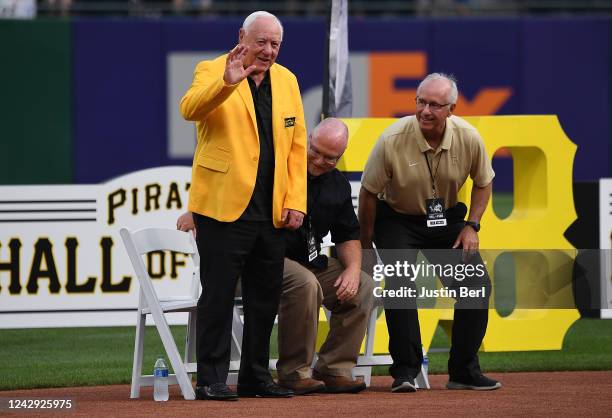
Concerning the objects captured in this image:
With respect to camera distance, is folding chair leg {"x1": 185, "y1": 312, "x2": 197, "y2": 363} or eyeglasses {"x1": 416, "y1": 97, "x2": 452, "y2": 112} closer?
eyeglasses {"x1": 416, "y1": 97, "x2": 452, "y2": 112}

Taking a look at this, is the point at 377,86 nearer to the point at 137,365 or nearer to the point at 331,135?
the point at 331,135

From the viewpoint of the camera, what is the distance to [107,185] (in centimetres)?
1017

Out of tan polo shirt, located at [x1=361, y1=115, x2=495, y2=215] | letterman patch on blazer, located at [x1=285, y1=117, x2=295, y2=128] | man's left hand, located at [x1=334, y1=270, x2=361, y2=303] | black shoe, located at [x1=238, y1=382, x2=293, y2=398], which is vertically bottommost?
black shoe, located at [x1=238, y1=382, x2=293, y2=398]

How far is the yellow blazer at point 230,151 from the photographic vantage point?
6.41 meters

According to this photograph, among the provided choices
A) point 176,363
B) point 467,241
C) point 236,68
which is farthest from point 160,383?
point 467,241

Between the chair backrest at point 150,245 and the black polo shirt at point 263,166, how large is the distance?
0.76m

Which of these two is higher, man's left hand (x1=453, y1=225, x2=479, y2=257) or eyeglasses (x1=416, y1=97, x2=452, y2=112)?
eyeglasses (x1=416, y1=97, x2=452, y2=112)

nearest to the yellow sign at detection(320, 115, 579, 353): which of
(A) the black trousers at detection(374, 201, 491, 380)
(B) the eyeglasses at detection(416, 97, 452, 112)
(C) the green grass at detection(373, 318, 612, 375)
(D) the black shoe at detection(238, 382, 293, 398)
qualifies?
(C) the green grass at detection(373, 318, 612, 375)

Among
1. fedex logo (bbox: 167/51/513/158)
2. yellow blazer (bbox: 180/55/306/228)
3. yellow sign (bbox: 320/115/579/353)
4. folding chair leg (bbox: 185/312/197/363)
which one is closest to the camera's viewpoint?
yellow blazer (bbox: 180/55/306/228)

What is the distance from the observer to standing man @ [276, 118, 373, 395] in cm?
683

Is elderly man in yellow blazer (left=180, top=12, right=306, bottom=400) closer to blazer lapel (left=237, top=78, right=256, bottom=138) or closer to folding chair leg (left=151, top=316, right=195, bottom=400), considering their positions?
blazer lapel (left=237, top=78, right=256, bottom=138)

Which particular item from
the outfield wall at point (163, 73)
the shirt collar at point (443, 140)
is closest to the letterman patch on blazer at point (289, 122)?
the shirt collar at point (443, 140)

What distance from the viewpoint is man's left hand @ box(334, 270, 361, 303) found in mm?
6938

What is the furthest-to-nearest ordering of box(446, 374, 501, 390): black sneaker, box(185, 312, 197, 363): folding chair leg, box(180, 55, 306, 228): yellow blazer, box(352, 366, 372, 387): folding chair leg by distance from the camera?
box(352, 366, 372, 387): folding chair leg → box(185, 312, 197, 363): folding chair leg → box(446, 374, 501, 390): black sneaker → box(180, 55, 306, 228): yellow blazer
